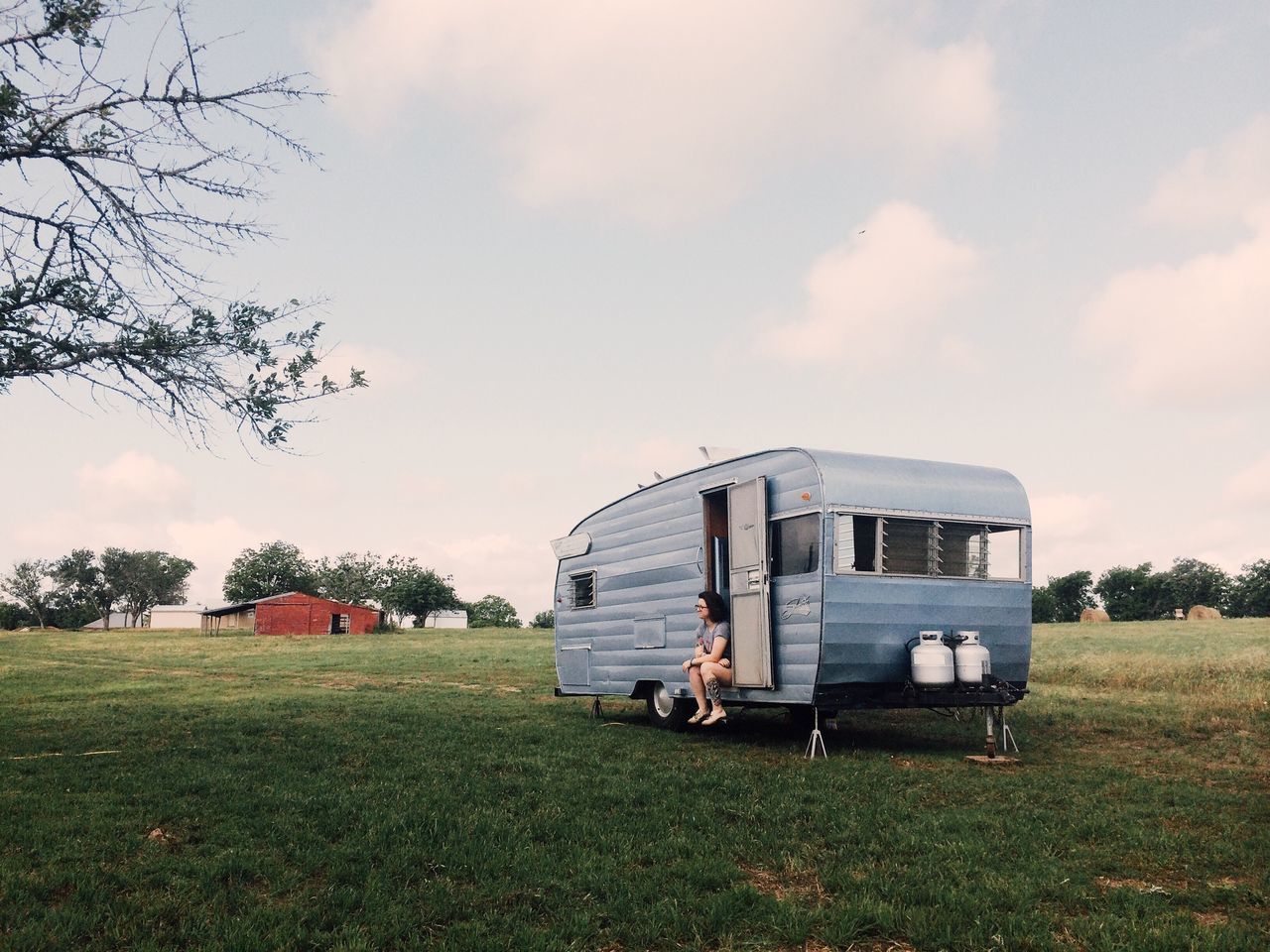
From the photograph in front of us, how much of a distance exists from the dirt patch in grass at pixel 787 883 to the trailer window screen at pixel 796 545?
4.68 meters

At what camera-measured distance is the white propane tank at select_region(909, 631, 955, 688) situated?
10.5m

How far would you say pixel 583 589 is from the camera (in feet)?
52.4

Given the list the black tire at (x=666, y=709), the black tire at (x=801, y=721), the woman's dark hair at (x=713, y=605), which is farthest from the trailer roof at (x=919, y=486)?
the black tire at (x=666, y=709)

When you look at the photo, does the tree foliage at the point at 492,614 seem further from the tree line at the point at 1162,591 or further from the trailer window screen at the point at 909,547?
the trailer window screen at the point at 909,547

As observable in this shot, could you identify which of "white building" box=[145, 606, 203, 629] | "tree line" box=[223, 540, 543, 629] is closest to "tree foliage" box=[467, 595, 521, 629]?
"tree line" box=[223, 540, 543, 629]

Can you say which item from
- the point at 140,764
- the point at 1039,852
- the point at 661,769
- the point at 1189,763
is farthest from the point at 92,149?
the point at 1189,763

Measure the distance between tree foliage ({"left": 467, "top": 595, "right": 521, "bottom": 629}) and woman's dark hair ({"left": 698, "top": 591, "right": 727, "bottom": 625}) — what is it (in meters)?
99.6

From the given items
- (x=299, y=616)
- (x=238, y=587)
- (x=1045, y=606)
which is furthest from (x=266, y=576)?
(x=1045, y=606)

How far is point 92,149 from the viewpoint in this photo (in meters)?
11.3

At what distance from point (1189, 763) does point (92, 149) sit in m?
14.5

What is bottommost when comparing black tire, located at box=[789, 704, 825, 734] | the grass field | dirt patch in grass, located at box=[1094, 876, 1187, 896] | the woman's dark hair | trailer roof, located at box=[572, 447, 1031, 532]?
black tire, located at box=[789, 704, 825, 734]

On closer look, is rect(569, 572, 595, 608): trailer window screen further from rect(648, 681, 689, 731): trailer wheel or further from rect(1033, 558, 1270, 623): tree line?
rect(1033, 558, 1270, 623): tree line

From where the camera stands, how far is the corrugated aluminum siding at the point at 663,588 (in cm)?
1088

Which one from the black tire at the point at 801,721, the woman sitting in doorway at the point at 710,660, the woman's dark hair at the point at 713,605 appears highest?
the woman's dark hair at the point at 713,605
